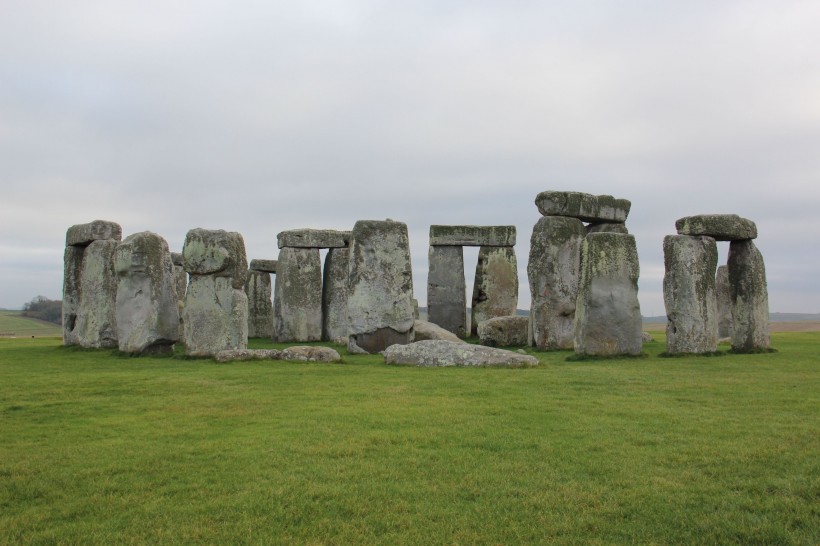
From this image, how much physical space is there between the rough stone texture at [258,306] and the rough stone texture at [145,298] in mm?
8871

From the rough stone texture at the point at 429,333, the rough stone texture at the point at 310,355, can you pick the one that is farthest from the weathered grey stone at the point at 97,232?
the rough stone texture at the point at 429,333

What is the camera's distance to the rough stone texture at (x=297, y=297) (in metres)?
20.7

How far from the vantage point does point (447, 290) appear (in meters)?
22.6

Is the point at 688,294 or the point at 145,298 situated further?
the point at 145,298

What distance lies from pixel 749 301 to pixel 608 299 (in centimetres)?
362

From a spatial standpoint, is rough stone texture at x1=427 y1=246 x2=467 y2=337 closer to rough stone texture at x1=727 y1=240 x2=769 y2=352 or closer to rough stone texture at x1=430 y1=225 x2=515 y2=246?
rough stone texture at x1=430 y1=225 x2=515 y2=246

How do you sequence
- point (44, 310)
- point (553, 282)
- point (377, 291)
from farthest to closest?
point (44, 310)
point (553, 282)
point (377, 291)

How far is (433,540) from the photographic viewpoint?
163 inches

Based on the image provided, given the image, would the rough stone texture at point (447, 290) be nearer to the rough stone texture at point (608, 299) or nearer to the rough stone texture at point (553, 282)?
the rough stone texture at point (553, 282)

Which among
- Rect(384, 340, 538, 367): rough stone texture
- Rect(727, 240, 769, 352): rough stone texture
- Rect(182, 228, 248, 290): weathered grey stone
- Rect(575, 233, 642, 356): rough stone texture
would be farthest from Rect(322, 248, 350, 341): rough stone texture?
Rect(727, 240, 769, 352): rough stone texture

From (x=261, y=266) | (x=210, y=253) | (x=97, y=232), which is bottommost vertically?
(x=210, y=253)

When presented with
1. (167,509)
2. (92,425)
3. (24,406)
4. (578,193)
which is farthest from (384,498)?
(578,193)

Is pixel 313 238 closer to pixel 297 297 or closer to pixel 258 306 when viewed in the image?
pixel 297 297

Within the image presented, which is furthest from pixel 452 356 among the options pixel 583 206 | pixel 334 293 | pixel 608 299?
pixel 334 293
